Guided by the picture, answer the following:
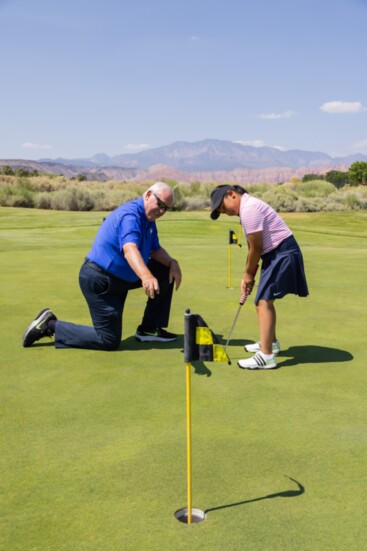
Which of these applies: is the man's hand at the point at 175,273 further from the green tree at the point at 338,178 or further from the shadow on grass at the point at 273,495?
the green tree at the point at 338,178

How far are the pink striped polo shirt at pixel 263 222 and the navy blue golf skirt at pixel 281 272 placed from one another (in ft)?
0.23

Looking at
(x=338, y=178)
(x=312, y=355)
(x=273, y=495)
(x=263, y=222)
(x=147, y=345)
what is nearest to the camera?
(x=273, y=495)

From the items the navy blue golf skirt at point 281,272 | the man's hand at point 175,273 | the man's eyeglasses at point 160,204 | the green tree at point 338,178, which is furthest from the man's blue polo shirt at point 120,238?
the green tree at point 338,178

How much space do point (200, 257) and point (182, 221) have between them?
14.0m

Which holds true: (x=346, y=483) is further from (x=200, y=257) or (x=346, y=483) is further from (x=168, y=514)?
(x=200, y=257)

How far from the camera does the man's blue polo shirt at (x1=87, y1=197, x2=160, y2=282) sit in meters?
5.62

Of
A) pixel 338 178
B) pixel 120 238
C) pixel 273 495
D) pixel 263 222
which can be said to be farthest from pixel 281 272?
pixel 338 178

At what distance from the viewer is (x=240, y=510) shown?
2.92 meters

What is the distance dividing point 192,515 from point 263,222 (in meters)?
3.14

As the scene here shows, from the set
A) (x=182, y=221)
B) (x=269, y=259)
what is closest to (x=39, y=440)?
(x=269, y=259)

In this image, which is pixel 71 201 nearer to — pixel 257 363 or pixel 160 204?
pixel 160 204

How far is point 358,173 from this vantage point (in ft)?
337

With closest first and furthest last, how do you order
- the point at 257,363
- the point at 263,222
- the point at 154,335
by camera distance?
the point at 257,363 → the point at 263,222 → the point at 154,335

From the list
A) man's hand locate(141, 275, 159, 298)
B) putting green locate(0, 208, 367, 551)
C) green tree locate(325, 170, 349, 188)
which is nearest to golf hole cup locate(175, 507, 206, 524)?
putting green locate(0, 208, 367, 551)
